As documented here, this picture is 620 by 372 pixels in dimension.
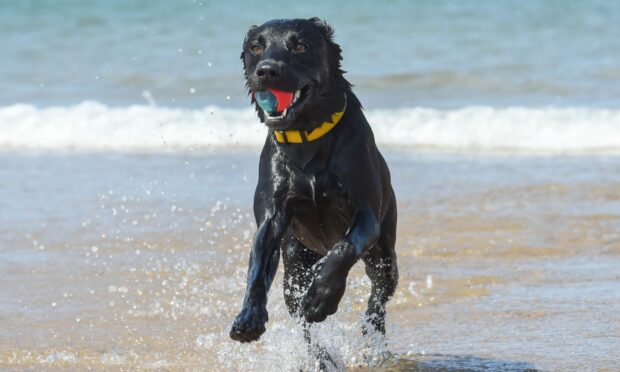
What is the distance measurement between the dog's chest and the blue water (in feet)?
26.6

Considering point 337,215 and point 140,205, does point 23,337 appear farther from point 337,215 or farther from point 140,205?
point 140,205

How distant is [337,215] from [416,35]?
12622 mm

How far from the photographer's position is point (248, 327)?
3674 mm

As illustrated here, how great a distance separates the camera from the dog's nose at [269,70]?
3797 millimetres

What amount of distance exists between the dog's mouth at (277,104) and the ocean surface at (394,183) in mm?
1048

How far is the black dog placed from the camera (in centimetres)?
382

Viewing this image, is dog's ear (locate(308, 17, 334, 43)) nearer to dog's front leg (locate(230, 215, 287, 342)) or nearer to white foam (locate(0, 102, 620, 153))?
dog's front leg (locate(230, 215, 287, 342))

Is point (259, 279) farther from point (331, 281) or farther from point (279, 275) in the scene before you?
point (279, 275)

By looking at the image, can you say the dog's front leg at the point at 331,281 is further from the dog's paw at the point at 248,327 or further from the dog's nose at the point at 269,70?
the dog's nose at the point at 269,70

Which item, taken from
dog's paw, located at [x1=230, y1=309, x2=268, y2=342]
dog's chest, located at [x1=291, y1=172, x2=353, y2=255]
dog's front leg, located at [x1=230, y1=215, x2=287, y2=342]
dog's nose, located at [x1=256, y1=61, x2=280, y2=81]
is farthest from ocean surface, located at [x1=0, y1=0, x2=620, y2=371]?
dog's nose, located at [x1=256, y1=61, x2=280, y2=81]

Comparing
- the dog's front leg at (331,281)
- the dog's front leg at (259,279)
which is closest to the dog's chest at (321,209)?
the dog's front leg at (259,279)

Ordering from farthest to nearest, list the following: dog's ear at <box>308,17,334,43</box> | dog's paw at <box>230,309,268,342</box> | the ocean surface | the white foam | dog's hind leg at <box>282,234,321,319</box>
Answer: the white foam
the ocean surface
dog's hind leg at <box>282,234,321,319</box>
dog's ear at <box>308,17,334,43</box>
dog's paw at <box>230,309,268,342</box>

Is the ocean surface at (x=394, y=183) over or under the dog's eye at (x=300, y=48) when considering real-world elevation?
under

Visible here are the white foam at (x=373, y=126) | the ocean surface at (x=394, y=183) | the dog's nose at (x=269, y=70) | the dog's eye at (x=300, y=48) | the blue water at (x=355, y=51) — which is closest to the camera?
the dog's nose at (x=269, y=70)
